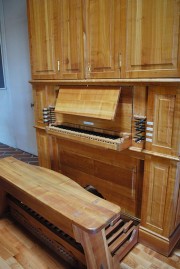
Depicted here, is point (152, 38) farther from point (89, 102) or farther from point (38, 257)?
point (38, 257)

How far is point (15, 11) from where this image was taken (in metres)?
3.31

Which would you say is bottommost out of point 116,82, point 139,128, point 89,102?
point 139,128

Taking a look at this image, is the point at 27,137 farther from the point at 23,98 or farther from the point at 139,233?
the point at 139,233

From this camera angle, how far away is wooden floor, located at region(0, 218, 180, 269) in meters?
1.66

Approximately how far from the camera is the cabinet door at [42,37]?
6.93 ft

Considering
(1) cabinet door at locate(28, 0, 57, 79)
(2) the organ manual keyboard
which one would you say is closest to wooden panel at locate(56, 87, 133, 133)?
(2) the organ manual keyboard

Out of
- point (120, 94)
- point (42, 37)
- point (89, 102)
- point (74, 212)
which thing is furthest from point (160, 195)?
point (42, 37)

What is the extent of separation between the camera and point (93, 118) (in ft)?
6.72

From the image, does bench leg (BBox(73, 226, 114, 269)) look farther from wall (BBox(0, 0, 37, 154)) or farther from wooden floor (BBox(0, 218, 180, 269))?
wall (BBox(0, 0, 37, 154))

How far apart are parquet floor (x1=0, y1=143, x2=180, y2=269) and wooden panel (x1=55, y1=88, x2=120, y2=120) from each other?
1.14 metres

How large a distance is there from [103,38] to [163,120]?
0.82 m

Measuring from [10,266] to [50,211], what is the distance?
2.07 ft

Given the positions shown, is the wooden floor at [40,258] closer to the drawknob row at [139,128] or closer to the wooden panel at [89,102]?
the drawknob row at [139,128]

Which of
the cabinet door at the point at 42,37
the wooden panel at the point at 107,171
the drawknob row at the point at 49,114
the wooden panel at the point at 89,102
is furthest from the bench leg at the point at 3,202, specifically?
the cabinet door at the point at 42,37
